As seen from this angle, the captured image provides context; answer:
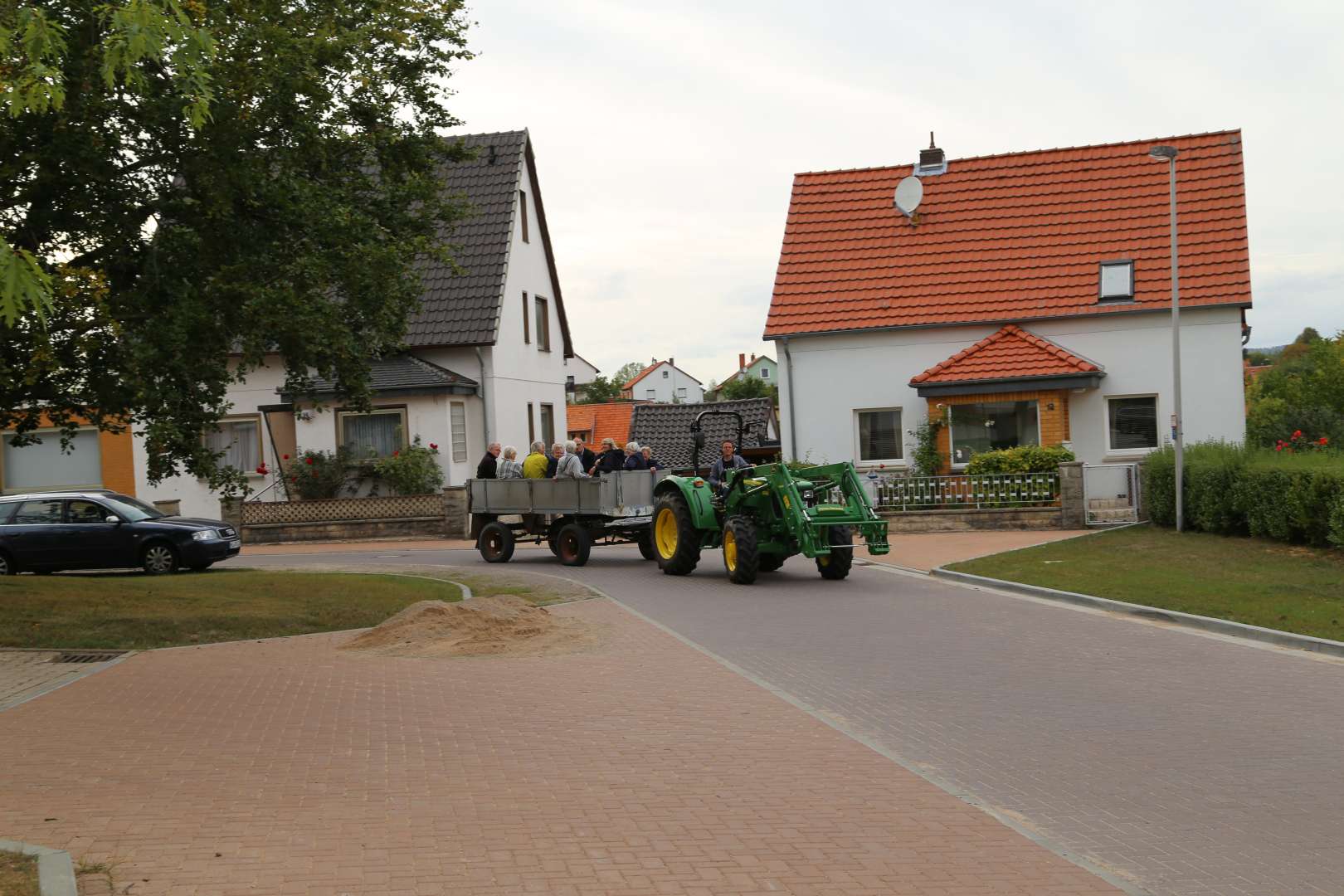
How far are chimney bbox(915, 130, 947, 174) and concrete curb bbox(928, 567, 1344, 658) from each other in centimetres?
1819

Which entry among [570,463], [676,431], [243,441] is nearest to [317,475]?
[243,441]

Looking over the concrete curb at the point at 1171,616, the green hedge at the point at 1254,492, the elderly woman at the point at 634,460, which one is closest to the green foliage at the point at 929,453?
the green hedge at the point at 1254,492

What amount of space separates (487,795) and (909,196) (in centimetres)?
2845

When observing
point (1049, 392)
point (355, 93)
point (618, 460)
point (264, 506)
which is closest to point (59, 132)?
point (355, 93)

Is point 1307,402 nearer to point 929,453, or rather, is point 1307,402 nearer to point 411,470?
point 929,453

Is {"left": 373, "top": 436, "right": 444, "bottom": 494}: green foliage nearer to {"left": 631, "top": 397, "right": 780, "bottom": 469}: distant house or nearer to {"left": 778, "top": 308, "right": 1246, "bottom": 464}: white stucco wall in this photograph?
{"left": 778, "top": 308, "right": 1246, "bottom": 464}: white stucco wall

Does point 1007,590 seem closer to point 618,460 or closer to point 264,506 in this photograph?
point 618,460

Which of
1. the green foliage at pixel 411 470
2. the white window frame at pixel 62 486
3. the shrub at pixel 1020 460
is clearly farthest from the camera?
the white window frame at pixel 62 486

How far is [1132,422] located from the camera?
29.8 meters

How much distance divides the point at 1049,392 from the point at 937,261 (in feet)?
16.0

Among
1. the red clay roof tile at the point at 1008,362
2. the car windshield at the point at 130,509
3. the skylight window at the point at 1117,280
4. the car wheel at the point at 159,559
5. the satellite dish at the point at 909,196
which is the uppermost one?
the satellite dish at the point at 909,196

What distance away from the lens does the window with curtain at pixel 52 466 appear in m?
36.6

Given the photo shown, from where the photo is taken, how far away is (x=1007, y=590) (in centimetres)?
1703

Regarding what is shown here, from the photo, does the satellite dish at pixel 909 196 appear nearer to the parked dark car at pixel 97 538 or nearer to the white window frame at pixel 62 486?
the parked dark car at pixel 97 538
